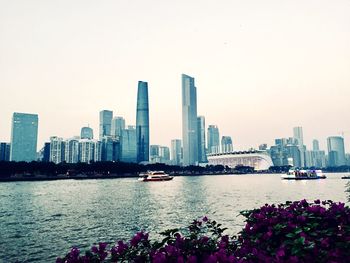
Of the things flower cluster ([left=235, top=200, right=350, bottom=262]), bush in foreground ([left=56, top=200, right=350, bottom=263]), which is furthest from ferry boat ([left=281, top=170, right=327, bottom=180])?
bush in foreground ([left=56, top=200, right=350, bottom=263])

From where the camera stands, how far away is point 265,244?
8328 millimetres

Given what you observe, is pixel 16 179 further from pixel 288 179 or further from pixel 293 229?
pixel 293 229

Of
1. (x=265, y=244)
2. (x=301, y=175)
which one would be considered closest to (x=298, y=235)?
(x=265, y=244)

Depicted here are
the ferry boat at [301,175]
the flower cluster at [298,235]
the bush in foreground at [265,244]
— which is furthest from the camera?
the ferry boat at [301,175]

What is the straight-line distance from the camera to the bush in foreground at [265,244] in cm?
656

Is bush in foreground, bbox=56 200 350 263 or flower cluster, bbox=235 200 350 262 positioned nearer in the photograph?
bush in foreground, bbox=56 200 350 263

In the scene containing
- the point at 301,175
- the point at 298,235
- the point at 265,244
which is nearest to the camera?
the point at 298,235

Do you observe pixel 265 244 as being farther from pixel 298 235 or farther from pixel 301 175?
pixel 301 175

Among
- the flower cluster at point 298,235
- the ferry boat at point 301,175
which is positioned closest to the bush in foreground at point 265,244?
the flower cluster at point 298,235

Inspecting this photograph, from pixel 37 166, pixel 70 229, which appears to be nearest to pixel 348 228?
pixel 70 229

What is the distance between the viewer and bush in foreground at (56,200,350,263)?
21.5ft

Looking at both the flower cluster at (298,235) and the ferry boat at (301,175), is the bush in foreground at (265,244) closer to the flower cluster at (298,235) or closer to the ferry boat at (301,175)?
the flower cluster at (298,235)

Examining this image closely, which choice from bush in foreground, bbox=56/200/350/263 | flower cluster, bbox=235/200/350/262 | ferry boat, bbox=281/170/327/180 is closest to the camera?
bush in foreground, bbox=56/200/350/263

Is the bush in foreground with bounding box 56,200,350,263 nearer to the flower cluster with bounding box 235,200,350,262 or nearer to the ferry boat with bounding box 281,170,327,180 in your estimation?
the flower cluster with bounding box 235,200,350,262
